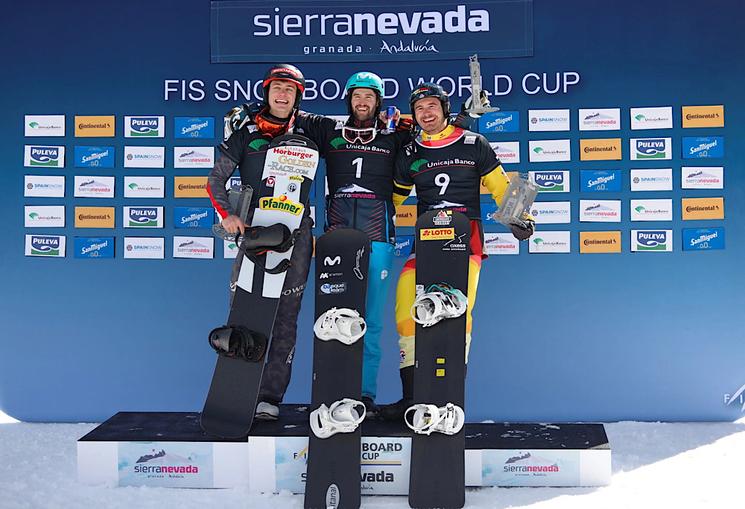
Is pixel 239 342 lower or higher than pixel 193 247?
lower

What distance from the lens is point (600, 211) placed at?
13.7ft

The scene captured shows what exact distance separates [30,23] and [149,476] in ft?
9.68

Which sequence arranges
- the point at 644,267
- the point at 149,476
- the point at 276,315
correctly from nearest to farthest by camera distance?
the point at 149,476
the point at 276,315
the point at 644,267

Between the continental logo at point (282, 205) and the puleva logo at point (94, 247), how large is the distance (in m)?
1.51

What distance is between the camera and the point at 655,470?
327 centimetres

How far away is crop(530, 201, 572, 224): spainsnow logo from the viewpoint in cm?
417


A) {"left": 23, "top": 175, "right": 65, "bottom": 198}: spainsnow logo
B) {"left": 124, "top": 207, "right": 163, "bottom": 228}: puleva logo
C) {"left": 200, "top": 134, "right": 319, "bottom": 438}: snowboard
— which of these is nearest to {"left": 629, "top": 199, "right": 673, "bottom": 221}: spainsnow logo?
{"left": 200, "top": 134, "right": 319, "bottom": 438}: snowboard

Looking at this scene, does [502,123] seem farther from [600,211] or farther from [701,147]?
[701,147]

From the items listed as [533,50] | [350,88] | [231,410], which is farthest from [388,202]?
[533,50]

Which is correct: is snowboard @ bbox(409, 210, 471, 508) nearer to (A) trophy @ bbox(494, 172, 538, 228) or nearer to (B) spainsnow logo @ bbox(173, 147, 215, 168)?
(A) trophy @ bbox(494, 172, 538, 228)

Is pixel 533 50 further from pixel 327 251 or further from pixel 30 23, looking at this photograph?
pixel 30 23

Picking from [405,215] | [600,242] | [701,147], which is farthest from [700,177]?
[405,215]

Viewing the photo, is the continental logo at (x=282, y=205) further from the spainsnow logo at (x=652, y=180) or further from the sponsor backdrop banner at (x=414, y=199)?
the spainsnow logo at (x=652, y=180)

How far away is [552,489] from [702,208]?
83.7 inches
